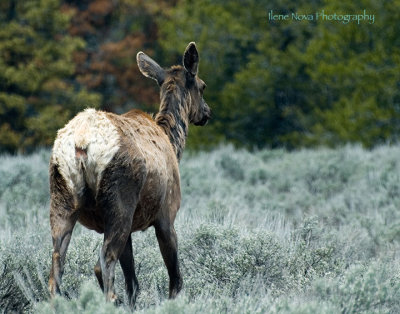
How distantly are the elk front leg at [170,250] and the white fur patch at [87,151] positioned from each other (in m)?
1.03

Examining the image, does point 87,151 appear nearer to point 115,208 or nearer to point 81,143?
point 81,143

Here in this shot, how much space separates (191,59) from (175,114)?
53 cm

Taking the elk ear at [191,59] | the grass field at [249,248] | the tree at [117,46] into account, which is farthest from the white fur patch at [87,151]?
the tree at [117,46]

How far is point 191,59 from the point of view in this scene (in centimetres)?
791

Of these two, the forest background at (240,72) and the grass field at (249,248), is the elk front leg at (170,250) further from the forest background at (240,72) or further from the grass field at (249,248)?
the forest background at (240,72)

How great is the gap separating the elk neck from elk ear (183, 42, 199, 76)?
194mm

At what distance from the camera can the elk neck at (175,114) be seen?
300 inches

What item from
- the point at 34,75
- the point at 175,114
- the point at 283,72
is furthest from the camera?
the point at 283,72

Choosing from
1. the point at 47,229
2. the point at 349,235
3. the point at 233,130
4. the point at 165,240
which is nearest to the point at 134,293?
the point at 165,240

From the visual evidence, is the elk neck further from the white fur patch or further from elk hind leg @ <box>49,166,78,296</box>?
elk hind leg @ <box>49,166,78,296</box>

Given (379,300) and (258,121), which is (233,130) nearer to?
(258,121)

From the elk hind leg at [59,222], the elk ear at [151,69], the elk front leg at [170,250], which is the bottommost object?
the elk front leg at [170,250]

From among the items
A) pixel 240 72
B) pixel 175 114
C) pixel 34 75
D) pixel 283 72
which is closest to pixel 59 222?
pixel 175 114

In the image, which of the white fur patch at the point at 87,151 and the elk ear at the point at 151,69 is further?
the elk ear at the point at 151,69
